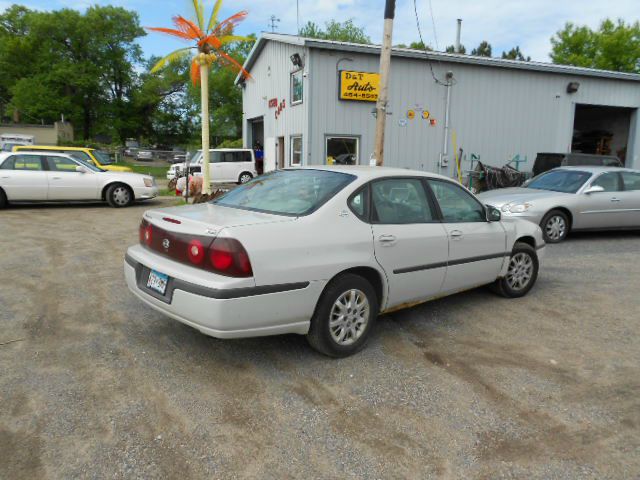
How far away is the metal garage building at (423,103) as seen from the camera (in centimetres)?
1498

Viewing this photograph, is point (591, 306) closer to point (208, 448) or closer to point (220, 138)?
point (208, 448)

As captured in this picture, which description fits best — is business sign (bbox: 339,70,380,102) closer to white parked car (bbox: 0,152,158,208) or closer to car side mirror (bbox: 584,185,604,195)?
white parked car (bbox: 0,152,158,208)

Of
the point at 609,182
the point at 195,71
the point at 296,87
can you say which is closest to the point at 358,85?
the point at 296,87

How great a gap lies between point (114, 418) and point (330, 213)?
6.35 feet

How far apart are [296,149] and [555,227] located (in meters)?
9.66

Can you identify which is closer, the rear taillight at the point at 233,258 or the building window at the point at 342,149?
the rear taillight at the point at 233,258

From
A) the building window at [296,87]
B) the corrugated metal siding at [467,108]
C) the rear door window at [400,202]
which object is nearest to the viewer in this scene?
the rear door window at [400,202]

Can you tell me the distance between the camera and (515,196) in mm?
8844

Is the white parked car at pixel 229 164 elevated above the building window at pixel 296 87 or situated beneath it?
situated beneath

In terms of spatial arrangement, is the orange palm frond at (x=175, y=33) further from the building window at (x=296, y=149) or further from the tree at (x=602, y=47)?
the tree at (x=602, y=47)

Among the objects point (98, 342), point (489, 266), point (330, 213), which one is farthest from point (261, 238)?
point (489, 266)

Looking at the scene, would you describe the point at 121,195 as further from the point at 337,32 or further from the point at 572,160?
the point at 337,32

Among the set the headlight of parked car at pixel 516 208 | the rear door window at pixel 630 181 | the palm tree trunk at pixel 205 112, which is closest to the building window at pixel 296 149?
the palm tree trunk at pixel 205 112

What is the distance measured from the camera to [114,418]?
2910mm
